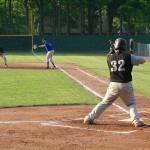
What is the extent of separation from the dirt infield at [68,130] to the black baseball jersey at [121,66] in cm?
110

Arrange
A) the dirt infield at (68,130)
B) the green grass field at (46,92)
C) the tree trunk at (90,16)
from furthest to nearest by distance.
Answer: the tree trunk at (90,16) < the green grass field at (46,92) < the dirt infield at (68,130)

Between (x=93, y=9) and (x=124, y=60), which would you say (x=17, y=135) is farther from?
(x=93, y=9)

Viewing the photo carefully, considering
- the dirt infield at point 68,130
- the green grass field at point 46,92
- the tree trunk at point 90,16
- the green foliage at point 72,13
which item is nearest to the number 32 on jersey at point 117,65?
the dirt infield at point 68,130

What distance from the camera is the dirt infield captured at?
928cm

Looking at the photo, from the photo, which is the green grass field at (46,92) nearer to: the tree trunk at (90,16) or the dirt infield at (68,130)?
the dirt infield at (68,130)

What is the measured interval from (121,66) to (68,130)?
73.0 inches

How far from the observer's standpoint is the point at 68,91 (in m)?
19.3

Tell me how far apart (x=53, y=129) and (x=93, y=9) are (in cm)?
7963

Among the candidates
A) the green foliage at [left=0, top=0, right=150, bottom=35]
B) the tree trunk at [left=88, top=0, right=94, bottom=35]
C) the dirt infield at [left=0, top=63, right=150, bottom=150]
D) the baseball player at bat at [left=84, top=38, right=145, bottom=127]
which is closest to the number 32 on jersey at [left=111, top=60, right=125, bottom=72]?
the baseball player at bat at [left=84, top=38, right=145, bottom=127]

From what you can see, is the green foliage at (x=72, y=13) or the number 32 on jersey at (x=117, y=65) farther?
the green foliage at (x=72, y=13)

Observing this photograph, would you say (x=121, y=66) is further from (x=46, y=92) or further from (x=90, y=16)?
(x=90, y=16)

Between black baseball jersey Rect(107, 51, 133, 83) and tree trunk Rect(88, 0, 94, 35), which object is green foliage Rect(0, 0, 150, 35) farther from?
black baseball jersey Rect(107, 51, 133, 83)

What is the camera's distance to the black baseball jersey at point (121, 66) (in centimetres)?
1121

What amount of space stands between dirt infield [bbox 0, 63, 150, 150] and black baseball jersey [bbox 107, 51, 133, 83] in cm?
110
